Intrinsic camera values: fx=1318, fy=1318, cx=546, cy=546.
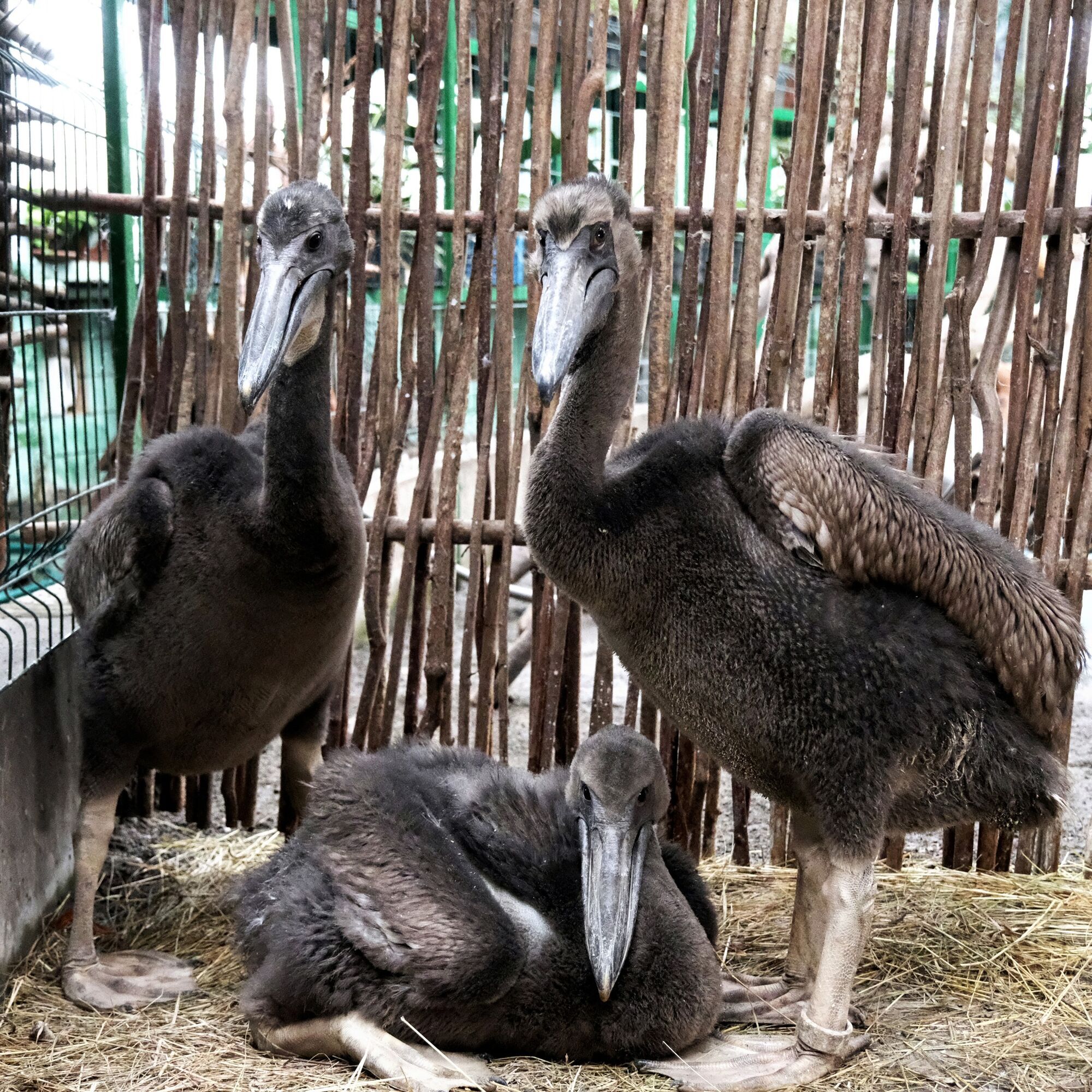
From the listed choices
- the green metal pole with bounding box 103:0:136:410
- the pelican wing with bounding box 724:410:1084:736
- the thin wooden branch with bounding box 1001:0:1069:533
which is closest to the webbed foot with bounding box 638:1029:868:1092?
the pelican wing with bounding box 724:410:1084:736

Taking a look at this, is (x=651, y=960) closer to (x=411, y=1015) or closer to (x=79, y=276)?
(x=411, y=1015)

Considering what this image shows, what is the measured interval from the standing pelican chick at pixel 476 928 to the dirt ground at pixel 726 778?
2.08m

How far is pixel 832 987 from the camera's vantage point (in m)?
3.77

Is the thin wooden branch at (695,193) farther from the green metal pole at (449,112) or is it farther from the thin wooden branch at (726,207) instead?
the green metal pole at (449,112)

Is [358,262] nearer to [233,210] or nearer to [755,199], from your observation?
[233,210]

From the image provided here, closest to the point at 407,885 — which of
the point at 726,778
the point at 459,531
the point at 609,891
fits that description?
the point at 609,891

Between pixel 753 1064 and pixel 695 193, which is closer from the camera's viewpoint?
pixel 753 1064

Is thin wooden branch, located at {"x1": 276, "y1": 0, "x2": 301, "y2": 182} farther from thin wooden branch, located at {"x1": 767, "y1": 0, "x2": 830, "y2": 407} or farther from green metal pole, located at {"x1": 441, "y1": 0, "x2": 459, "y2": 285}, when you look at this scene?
green metal pole, located at {"x1": 441, "y1": 0, "x2": 459, "y2": 285}

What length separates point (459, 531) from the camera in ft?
18.0

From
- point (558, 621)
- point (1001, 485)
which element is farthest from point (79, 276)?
point (1001, 485)

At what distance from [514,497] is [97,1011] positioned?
242cm

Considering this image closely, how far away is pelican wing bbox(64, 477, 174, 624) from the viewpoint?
14.2 feet

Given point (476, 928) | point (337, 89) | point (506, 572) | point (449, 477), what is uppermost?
point (337, 89)

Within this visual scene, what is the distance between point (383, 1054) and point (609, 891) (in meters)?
0.74
